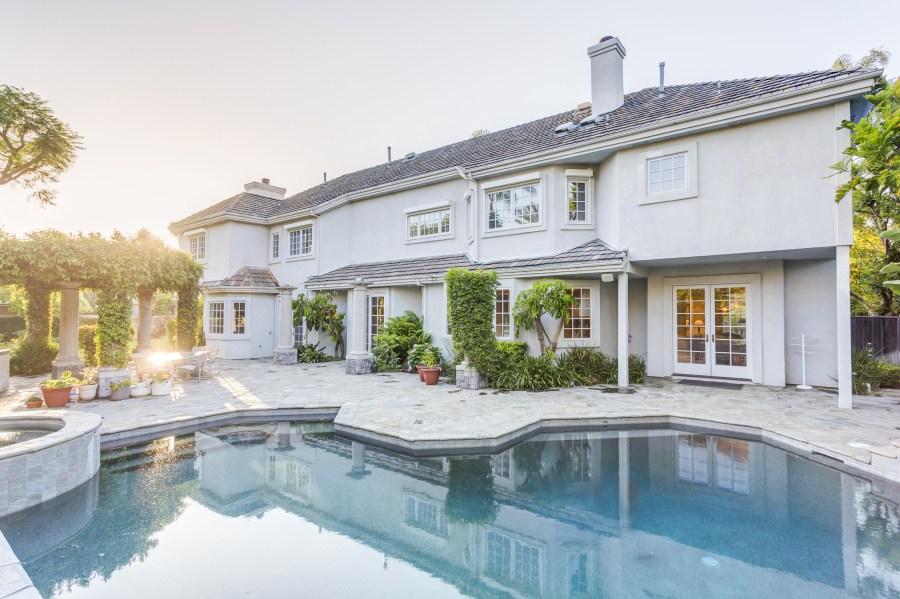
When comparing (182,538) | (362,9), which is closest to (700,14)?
(362,9)

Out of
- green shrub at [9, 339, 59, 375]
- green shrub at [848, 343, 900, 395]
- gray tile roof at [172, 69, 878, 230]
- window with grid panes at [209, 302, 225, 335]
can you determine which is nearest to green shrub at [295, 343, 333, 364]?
window with grid panes at [209, 302, 225, 335]

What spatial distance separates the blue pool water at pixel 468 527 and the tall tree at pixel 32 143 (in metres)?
16.5

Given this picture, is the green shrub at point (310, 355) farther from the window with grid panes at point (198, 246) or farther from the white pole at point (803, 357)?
the white pole at point (803, 357)

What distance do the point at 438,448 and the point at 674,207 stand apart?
8476mm

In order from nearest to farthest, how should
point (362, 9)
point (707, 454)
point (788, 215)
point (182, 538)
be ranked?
point (182, 538) < point (707, 454) < point (788, 215) < point (362, 9)

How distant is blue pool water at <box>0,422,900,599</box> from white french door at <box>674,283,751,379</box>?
5253 mm

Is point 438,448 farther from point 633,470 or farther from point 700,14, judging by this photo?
point 700,14

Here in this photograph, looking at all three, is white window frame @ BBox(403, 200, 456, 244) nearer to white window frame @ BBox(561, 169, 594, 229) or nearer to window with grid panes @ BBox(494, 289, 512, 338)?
window with grid panes @ BBox(494, 289, 512, 338)

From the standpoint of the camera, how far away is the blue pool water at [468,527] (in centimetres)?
364

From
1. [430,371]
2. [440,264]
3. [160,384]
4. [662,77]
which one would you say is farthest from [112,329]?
[662,77]

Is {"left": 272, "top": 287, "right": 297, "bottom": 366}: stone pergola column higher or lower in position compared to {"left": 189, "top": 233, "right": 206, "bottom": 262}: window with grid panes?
lower

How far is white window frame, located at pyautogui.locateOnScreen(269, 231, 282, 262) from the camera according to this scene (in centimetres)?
2005

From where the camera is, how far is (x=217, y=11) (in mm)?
11859

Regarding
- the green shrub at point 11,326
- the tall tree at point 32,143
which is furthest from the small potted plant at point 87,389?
the green shrub at point 11,326
